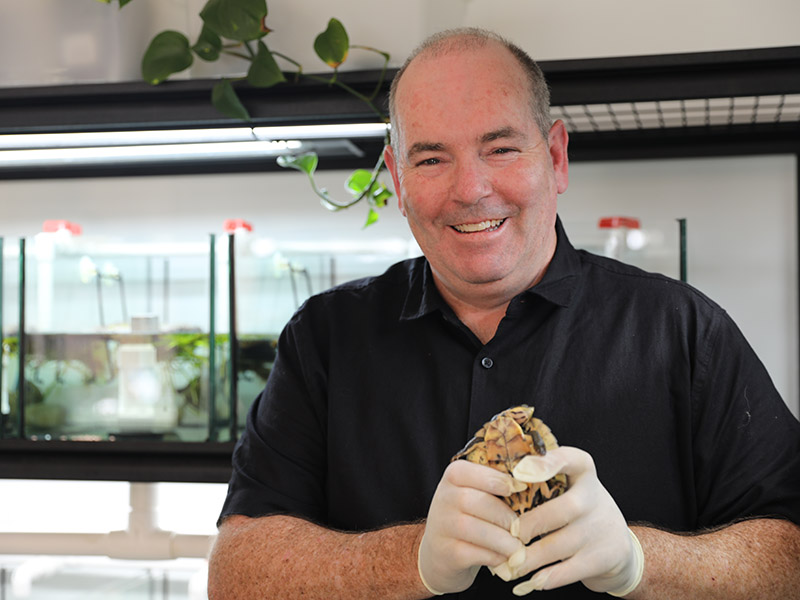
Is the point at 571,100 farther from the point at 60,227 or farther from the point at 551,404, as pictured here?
the point at 60,227

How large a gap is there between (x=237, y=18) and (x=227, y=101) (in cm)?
11

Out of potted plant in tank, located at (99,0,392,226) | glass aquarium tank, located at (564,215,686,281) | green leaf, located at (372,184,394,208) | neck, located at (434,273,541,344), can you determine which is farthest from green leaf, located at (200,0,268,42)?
glass aquarium tank, located at (564,215,686,281)

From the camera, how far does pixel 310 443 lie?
102cm

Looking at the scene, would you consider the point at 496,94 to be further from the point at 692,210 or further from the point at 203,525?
the point at 203,525

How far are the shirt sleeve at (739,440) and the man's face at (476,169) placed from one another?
0.24 m

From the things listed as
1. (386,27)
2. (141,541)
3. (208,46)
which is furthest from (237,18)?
(141,541)

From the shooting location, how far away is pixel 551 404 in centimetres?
96

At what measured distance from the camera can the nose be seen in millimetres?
919

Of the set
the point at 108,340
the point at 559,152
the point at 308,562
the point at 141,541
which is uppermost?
the point at 559,152

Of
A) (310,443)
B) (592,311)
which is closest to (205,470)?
(310,443)

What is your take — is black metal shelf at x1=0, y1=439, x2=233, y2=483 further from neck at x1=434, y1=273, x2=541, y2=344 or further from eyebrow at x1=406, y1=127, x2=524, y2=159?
eyebrow at x1=406, y1=127, x2=524, y2=159

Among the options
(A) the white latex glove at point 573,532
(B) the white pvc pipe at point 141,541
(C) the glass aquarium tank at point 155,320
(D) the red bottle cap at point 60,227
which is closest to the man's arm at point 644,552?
(A) the white latex glove at point 573,532

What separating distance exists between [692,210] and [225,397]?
2.73 feet

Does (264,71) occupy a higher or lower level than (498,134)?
higher
